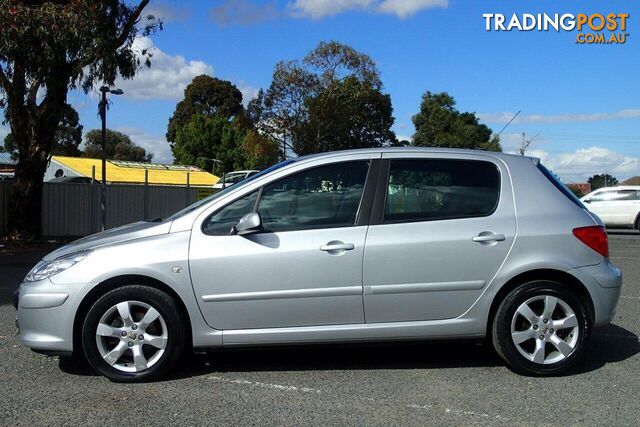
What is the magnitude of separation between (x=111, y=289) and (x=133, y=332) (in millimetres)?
355

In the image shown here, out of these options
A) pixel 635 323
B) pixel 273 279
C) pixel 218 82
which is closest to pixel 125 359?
pixel 273 279

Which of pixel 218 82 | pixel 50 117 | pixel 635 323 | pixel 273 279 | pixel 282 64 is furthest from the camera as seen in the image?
pixel 218 82

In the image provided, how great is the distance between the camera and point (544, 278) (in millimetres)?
4820

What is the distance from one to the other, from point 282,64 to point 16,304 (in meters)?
35.3

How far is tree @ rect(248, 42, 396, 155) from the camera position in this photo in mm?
37750

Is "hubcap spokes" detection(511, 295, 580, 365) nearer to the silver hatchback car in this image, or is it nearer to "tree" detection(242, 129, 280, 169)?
the silver hatchback car

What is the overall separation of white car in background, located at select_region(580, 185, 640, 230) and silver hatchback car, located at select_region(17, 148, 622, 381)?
711 inches

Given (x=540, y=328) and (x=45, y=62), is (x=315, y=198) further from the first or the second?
(x=45, y=62)

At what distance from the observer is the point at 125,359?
461 cm

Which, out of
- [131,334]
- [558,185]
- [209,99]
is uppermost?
[209,99]

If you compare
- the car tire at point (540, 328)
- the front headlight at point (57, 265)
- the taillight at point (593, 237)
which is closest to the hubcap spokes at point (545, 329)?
the car tire at point (540, 328)

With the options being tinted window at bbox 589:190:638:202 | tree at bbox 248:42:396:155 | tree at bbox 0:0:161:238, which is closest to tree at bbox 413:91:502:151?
tree at bbox 248:42:396:155

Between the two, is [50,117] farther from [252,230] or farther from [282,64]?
[282,64]

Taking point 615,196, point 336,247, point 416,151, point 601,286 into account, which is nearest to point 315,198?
point 336,247
